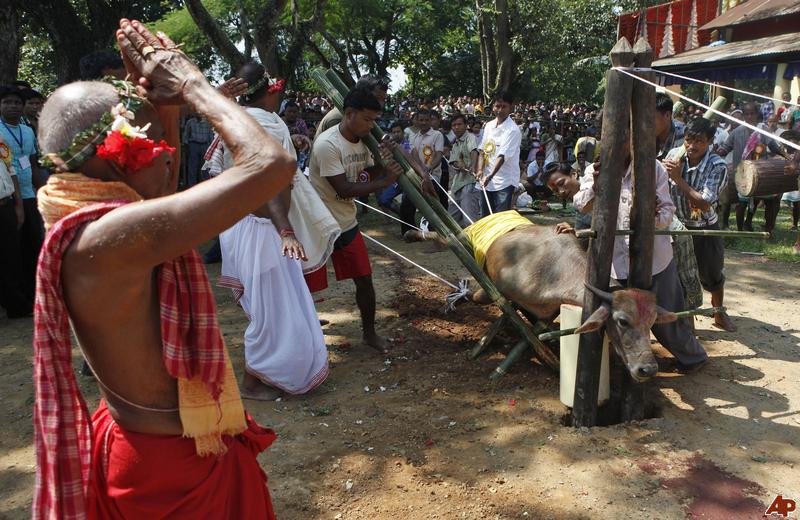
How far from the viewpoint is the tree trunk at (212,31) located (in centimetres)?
901

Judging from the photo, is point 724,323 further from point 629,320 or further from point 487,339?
point 629,320

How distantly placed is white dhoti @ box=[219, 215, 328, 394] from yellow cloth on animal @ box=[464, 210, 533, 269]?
178 cm

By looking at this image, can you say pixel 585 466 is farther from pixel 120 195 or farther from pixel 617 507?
pixel 120 195

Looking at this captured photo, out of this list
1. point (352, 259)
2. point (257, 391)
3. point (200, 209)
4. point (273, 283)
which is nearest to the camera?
point (200, 209)

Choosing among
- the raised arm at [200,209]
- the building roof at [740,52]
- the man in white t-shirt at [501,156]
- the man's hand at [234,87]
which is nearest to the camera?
the raised arm at [200,209]

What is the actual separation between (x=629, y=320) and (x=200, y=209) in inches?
118

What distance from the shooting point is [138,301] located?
1.64m

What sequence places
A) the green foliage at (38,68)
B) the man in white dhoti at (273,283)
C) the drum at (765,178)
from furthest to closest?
the green foliage at (38,68), the drum at (765,178), the man in white dhoti at (273,283)

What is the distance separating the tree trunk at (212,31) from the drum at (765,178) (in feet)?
23.9

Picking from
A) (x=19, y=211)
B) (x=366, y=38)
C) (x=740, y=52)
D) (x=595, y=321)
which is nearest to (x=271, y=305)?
(x=595, y=321)

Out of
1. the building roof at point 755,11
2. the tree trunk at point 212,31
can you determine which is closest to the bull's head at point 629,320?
the tree trunk at point 212,31

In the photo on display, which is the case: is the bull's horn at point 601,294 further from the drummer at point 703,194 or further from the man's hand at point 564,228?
the drummer at point 703,194

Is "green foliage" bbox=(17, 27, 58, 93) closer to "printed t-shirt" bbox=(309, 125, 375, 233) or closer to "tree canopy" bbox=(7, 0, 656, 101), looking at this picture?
"tree canopy" bbox=(7, 0, 656, 101)

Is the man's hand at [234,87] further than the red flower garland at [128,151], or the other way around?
the man's hand at [234,87]
